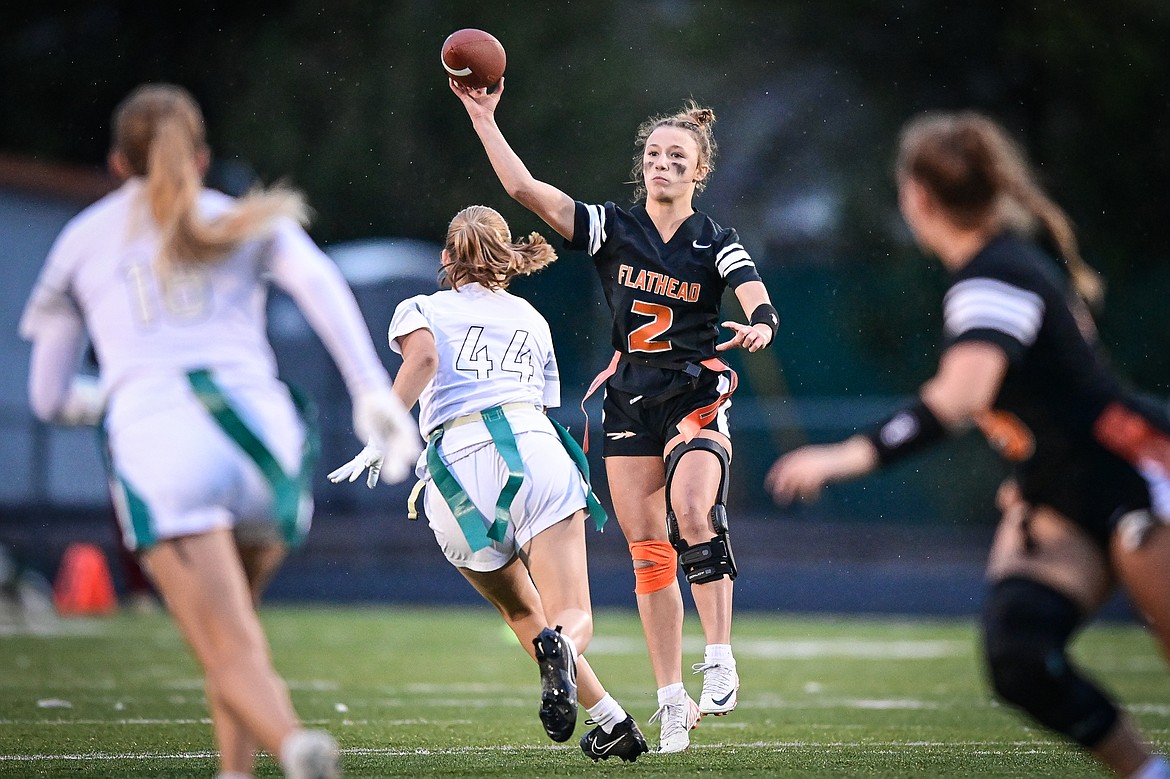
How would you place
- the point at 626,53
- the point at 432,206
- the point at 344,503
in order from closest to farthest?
the point at 344,503
the point at 432,206
the point at 626,53

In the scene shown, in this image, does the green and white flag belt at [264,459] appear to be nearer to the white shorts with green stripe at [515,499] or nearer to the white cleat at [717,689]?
the white shorts with green stripe at [515,499]

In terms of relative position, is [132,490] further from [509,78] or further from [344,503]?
[509,78]

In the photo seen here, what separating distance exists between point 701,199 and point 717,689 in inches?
714

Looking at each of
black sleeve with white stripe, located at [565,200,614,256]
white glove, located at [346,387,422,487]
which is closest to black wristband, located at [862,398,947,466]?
white glove, located at [346,387,422,487]

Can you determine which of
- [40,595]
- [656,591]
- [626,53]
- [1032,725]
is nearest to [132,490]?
[656,591]

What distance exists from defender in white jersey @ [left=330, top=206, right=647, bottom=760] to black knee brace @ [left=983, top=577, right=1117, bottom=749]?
192cm

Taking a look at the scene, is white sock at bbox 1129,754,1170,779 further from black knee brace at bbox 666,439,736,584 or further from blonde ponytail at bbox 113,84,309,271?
blonde ponytail at bbox 113,84,309,271

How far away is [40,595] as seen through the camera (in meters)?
15.7

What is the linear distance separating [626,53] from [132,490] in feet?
73.6

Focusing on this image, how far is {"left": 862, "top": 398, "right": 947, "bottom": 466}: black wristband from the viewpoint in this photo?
397 centimetres

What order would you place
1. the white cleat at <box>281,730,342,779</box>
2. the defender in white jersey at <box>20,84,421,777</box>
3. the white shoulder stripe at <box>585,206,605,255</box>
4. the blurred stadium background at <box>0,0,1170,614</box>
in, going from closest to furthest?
1. the white cleat at <box>281,730,342,779</box>
2. the defender in white jersey at <box>20,84,421,777</box>
3. the white shoulder stripe at <box>585,206,605,255</box>
4. the blurred stadium background at <box>0,0,1170,614</box>

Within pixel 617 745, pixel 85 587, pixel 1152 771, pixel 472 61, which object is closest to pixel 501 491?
pixel 617 745

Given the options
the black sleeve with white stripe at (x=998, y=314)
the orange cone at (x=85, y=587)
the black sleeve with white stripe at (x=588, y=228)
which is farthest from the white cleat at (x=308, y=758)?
the orange cone at (x=85, y=587)

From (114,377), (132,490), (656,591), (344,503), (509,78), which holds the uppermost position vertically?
(509,78)
